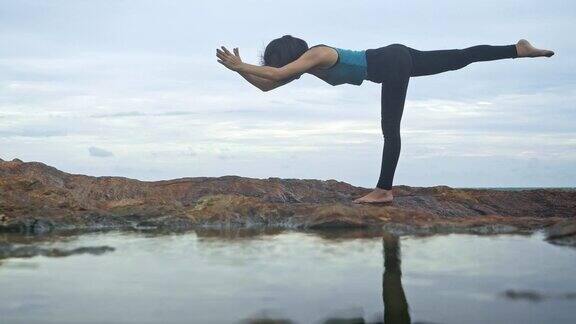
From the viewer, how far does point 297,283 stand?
2348mm

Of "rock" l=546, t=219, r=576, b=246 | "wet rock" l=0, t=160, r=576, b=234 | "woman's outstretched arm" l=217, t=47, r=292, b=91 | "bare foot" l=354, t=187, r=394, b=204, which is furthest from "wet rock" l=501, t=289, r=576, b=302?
"woman's outstretched arm" l=217, t=47, r=292, b=91

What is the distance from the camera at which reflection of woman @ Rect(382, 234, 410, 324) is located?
76.6 inches

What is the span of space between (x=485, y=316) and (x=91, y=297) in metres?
1.51

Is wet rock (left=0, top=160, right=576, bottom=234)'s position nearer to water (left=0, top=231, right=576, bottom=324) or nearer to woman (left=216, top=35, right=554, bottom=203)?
woman (left=216, top=35, right=554, bottom=203)

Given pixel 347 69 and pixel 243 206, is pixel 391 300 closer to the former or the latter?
pixel 243 206

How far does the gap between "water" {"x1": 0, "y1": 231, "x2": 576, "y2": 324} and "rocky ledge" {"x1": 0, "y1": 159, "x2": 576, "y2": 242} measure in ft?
3.02

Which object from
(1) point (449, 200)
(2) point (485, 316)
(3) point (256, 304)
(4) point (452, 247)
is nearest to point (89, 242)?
(3) point (256, 304)

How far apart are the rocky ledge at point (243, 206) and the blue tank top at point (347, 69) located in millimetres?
1328

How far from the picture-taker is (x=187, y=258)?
2.96m

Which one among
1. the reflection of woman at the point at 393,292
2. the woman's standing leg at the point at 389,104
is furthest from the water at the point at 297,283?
the woman's standing leg at the point at 389,104

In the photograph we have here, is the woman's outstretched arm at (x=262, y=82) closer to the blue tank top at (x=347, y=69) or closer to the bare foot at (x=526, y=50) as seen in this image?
the blue tank top at (x=347, y=69)

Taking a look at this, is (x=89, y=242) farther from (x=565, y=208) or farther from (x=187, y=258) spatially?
(x=565, y=208)

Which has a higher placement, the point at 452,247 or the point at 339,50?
the point at 339,50

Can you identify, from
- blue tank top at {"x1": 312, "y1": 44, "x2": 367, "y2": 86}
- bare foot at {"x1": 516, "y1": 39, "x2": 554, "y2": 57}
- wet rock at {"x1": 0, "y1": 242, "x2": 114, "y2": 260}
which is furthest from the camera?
bare foot at {"x1": 516, "y1": 39, "x2": 554, "y2": 57}
